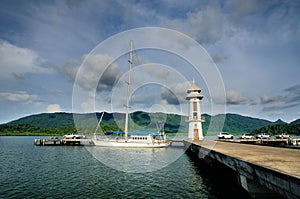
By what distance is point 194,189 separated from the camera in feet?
56.2

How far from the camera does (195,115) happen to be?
5388 cm

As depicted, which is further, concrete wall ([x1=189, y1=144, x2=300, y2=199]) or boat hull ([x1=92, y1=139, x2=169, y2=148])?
boat hull ([x1=92, y1=139, x2=169, y2=148])

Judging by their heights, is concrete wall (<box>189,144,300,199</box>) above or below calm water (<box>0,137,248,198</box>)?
above

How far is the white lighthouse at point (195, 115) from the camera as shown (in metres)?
53.2

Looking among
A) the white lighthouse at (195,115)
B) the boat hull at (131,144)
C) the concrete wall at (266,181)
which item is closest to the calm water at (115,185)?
the concrete wall at (266,181)

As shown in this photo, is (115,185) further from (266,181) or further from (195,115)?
(195,115)

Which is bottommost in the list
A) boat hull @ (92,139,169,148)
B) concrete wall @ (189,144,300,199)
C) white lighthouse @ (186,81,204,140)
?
boat hull @ (92,139,169,148)

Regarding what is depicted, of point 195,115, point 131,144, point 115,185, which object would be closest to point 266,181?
point 115,185

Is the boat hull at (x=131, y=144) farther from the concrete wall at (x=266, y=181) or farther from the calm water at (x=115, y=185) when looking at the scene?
the concrete wall at (x=266, y=181)

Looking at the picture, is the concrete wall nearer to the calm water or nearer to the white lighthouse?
the calm water

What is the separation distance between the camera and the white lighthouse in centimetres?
5316

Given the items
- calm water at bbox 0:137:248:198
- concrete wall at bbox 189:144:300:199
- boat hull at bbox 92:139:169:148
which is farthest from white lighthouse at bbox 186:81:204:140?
concrete wall at bbox 189:144:300:199

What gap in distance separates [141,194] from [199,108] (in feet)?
134

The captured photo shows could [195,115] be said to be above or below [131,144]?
above
